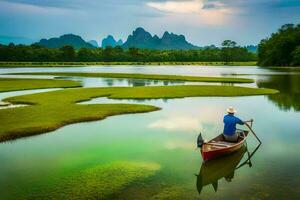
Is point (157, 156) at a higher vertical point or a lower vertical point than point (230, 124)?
lower

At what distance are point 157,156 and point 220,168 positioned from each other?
3.70 m

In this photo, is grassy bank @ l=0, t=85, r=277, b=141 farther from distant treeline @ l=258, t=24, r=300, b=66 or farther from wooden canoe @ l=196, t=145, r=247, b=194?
distant treeline @ l=258, t=24, r=300, b=66

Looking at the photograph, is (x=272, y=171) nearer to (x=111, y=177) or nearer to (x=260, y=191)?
(x=260, y=191)

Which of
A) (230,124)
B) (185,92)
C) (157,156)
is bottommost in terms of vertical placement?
(157,156)

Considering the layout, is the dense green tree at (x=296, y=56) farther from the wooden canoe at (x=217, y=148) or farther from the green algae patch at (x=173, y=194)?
the green algae patch at (x=173, y=194)

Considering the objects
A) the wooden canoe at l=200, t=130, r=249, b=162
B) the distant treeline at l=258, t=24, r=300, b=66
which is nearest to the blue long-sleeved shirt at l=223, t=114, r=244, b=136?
the wooden canoe at l=200, t=130, r=249, b=162

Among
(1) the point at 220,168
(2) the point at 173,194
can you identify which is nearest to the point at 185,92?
(1) the point at 220,168

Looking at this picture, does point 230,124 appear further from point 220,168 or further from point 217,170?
point 217,170

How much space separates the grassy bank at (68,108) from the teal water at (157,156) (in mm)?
1507

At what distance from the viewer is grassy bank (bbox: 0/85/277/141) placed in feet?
91.0

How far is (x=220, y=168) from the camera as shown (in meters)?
18.6

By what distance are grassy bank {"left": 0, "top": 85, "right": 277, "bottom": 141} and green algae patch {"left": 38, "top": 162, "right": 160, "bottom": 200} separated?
9.94 metres

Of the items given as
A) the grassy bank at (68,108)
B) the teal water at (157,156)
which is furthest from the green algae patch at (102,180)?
the grassy bank at (68,108)

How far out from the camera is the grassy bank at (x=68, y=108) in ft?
91.0
